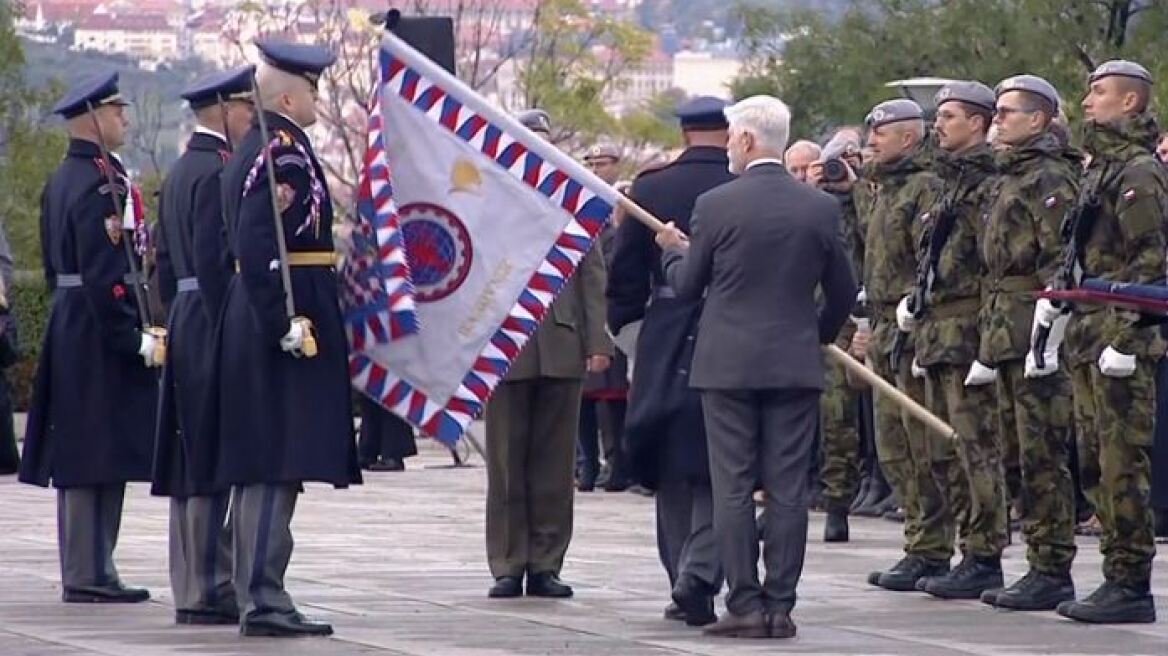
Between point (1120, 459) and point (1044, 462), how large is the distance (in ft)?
1.85

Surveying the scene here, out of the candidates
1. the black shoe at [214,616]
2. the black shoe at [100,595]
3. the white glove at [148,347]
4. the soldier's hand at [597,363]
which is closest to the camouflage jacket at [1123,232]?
the soldier's hand at [597,363]

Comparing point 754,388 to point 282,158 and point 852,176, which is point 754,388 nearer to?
point 282,158

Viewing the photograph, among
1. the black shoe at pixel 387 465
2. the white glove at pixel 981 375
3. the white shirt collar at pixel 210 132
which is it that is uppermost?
the white shirt collar at pixel 210 132

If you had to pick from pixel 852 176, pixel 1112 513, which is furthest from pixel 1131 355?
pixel 852 176

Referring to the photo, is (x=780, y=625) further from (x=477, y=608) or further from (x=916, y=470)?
(x=916, y=470)

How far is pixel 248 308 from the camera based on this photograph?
10812mm

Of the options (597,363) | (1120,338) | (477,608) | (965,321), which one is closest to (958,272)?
(965,321)

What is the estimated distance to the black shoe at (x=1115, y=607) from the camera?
11.5m

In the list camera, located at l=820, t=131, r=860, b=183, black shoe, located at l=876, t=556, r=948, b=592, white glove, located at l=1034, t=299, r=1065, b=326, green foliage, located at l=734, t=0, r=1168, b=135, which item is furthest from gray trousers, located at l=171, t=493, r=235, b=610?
green foliage, located at l=734, t=0, r=1168, b=135

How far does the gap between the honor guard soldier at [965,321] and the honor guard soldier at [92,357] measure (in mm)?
3240

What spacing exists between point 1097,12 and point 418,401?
16.6 metres

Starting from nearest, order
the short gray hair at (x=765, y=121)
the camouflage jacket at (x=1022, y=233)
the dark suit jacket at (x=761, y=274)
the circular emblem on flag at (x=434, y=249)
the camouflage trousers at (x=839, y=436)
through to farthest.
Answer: the dark suit jacket at (x=761, y=274)
the short gray hair at (x=765, y=121)
the circular emblem on flag at (x=434, y=249)
the camouflage jacket at (x=1022, y=233)
the camouflage trousers at (x=839, y=436)

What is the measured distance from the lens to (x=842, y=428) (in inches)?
618

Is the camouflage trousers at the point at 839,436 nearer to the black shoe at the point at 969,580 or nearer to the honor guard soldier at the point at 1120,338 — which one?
Result: the black shoe at the point at 969,580
